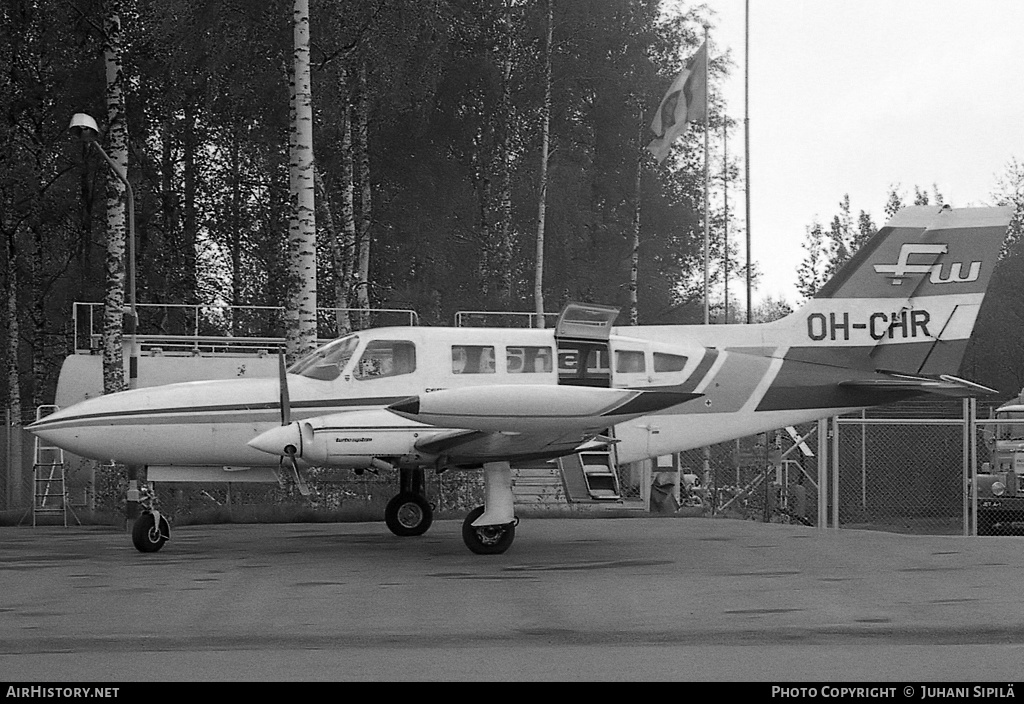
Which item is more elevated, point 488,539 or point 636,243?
point 636,243

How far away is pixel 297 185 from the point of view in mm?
20078

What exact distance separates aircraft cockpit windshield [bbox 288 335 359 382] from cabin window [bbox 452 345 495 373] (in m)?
1.20

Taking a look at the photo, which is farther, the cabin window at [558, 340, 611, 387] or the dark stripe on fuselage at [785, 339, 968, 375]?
the dark stripe on fuselage at [785, 339, 968, 375]

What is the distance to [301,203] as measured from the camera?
65.5ft

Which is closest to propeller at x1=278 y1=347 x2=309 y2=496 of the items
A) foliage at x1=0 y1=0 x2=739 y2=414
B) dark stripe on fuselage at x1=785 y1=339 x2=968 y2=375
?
dark stripe on fuselage at x1=785 y1=339 x2=968 y2=375

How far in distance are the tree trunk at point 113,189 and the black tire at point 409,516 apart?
868 cm

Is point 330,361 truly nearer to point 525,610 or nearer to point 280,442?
point 280,442

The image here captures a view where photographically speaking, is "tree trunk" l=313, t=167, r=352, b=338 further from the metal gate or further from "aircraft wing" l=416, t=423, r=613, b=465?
"aircraft wing" l=416, t=423, r=613, b=465

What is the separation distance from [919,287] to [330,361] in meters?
8.02

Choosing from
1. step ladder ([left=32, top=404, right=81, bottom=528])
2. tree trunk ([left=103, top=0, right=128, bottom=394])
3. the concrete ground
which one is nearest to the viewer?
the concrete ground

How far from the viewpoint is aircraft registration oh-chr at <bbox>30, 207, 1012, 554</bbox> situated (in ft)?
45.3

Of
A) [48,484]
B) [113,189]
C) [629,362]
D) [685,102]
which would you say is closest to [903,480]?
[685,102]

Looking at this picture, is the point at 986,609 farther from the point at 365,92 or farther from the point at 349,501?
the point at 365,92

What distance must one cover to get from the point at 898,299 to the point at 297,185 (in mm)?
9341
